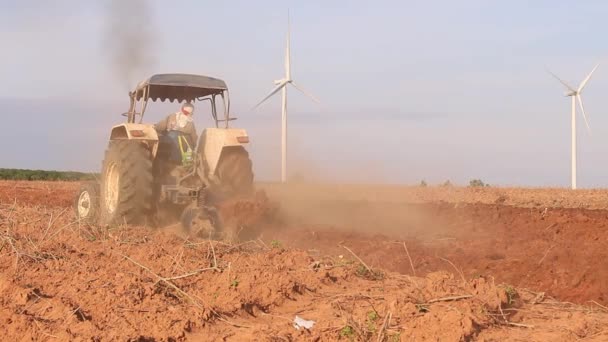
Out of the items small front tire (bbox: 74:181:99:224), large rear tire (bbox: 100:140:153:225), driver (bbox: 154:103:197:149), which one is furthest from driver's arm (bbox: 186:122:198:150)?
small front tire (bbox: 74:181:99:224)

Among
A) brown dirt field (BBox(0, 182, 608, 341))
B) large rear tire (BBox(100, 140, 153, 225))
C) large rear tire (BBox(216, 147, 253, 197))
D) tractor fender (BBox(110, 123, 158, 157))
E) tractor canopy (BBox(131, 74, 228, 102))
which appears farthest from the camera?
large rear tire (BBox(216, 147, 253, 197))

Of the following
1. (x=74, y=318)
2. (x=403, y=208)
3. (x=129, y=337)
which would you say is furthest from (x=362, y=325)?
(x=403, y=208)

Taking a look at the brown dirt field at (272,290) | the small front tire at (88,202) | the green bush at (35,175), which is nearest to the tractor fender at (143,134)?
the small front tire at (88,202)

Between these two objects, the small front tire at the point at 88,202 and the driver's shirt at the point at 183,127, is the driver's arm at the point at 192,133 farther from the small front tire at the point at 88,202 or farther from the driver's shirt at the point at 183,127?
the small front tire at the point at 88,202

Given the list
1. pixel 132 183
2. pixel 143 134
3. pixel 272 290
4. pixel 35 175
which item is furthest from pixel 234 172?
pixel 35 175

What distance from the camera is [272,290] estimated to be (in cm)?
554

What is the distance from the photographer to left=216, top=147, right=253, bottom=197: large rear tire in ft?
33.4

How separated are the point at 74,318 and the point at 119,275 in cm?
97

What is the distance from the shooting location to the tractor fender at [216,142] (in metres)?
10.2

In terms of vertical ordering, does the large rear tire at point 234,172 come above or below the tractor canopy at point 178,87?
below

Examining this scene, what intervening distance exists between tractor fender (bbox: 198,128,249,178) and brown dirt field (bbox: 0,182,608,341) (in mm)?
853

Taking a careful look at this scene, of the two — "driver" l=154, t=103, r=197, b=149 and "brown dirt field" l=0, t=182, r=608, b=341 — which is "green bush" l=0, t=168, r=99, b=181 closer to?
"driver" l=154, t=103, r=197, b=149

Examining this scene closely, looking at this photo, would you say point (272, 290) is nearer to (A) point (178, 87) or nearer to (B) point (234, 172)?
(B) point (234, 172)

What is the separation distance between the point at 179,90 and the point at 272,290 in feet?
19.4
